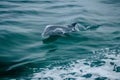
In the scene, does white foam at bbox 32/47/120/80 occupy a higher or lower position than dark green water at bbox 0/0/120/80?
lower

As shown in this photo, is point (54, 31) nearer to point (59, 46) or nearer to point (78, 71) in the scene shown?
point (59, 46)

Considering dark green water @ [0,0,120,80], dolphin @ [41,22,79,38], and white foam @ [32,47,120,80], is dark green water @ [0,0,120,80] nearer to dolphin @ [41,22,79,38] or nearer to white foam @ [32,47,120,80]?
white foam @ [32,47,120,80]

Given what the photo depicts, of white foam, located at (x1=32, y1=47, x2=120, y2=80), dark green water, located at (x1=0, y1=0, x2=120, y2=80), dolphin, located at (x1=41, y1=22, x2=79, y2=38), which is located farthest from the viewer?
dolphin, located at (x1=41, y1=22, x2=79, y2=38)

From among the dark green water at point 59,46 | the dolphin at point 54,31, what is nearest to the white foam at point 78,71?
the dark green water at point 59,46

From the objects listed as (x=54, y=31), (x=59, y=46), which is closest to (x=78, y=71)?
(x=59, y=46)

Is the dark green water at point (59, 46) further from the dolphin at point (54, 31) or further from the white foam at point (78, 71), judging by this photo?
the dolphin at point (54, 31)

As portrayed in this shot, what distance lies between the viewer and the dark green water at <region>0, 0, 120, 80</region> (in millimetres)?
7168

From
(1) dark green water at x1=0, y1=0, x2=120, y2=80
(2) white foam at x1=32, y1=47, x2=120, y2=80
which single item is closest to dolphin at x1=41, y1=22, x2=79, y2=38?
(1) dark green water at x1=0, y1=0, x2=120, y2=80

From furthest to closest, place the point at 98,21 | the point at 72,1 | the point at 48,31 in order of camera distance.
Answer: the point at 72,1, the point at 98,21, the point at 48,31

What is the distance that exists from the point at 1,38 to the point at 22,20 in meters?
2.83

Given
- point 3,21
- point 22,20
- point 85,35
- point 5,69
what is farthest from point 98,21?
point 5,69

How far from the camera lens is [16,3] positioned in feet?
51.3

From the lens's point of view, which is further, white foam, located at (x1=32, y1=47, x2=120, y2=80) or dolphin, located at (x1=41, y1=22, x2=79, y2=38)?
dolphin, located at (x1=41, y1=22, x2=79, y2=38)

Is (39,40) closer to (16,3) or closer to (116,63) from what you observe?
(116,63)
